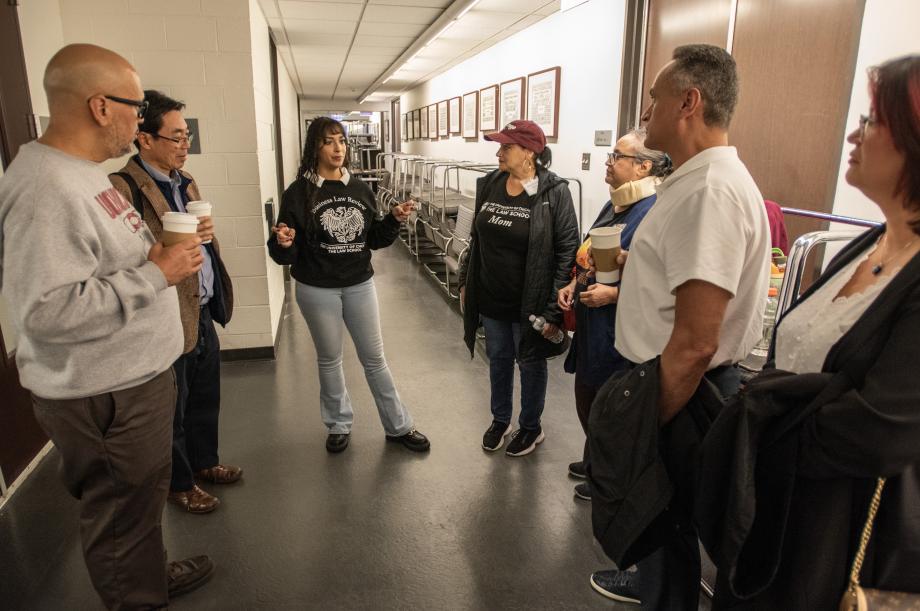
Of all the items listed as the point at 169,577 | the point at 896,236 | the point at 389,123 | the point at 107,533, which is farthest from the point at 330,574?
the point at 389,123

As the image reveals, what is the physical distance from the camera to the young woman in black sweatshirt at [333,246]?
2637 millimetres

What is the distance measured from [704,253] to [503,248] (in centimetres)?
146

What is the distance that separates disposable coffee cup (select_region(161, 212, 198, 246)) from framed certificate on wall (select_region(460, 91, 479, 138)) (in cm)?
609

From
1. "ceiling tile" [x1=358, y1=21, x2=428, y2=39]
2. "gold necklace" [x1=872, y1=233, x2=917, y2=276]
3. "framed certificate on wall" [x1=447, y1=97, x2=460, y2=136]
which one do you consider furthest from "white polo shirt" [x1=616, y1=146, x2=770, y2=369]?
"framed certificate on wall" [x1=447, y1=97, x2=460, y2=136]

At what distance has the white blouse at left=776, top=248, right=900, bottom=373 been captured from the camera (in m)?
1.06

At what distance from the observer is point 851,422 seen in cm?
95

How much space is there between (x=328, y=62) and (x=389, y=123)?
9.16m

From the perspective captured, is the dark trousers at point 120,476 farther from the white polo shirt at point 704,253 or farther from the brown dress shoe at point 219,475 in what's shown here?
the white polo shirt at point 704,253

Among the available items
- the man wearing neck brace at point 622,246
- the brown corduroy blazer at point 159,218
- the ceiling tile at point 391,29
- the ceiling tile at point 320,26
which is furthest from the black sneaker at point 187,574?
the ceiling tile at point 391,29

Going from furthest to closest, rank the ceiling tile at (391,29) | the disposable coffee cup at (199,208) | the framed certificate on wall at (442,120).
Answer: the framed certificate on wall at (442,120) < the ceiling tile at (391,29) < the disposable coffee cup at (199,208)

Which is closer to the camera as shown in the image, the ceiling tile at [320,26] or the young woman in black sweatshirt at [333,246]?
the young woman in black sweatshirt at [333,246]

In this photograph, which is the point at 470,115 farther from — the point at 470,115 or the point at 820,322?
the point at 820,322

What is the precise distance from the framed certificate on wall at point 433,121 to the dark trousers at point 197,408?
7901 mm

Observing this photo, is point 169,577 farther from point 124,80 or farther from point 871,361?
point 871,361
